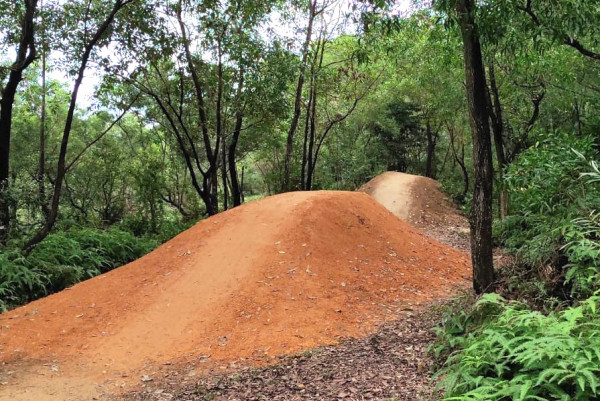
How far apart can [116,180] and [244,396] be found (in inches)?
573

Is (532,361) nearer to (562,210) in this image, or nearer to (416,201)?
(562,210)

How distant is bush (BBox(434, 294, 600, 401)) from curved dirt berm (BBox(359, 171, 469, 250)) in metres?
8.36

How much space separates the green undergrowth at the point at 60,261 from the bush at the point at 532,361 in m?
6.80

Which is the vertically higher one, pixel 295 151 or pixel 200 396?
pixel 295 151

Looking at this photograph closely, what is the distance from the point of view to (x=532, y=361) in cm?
210

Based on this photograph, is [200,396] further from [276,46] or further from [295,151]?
[295,151]

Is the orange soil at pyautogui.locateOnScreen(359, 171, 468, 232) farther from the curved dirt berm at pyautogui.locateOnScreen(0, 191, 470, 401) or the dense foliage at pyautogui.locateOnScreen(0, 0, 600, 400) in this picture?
the curved dirt berm at pyautogui.locateOnScreen(0, 191, 470, 401)

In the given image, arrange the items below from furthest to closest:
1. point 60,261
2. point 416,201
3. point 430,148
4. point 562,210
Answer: point 430,148 → point 416,201 → point 60,261 → point 562,210

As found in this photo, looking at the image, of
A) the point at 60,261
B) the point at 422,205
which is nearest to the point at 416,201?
the point at 422,205

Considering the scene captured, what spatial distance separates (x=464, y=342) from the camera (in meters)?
3.18

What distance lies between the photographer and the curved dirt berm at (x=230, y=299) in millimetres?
4634

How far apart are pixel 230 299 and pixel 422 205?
10853 millimetres

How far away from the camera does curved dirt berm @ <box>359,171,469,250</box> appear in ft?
41.3

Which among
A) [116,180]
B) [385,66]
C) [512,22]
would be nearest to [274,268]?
[512,22]
